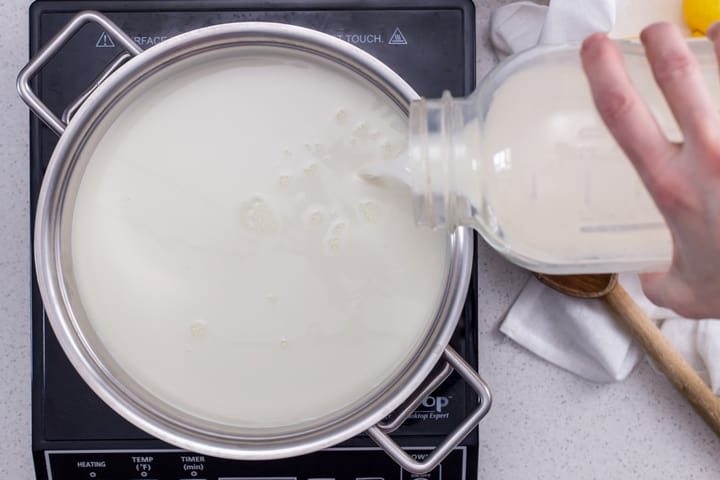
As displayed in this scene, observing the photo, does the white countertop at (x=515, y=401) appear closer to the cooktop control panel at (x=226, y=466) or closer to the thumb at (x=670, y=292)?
the cooktop control panel at (x=226, y=466)

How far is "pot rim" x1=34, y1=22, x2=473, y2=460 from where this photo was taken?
1.90 ft

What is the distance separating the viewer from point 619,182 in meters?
0.56

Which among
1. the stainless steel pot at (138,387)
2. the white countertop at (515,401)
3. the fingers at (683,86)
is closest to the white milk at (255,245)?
the stainless steel pot at (138,387)

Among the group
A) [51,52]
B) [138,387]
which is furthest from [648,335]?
[51,52]

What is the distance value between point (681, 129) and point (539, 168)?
145 millimetres

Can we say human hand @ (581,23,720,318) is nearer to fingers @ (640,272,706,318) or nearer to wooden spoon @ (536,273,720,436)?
fingers @ (640,272,706,318)

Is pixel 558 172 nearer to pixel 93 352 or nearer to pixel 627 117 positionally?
pixel 627 117

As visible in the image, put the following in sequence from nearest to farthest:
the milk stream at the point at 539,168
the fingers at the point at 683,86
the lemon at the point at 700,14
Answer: the fingers at the point at 683,86
the milk stream at the point at 539,168
the lemon at the point at 700,14

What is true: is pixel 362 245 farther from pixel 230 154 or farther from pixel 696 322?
pixel 696 322

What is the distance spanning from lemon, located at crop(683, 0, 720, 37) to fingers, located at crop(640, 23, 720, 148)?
12.1 inches

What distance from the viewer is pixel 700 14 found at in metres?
0.67

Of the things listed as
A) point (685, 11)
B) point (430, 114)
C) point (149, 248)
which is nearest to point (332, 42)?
point (430, 114)

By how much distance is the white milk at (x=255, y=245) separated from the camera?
0.62 meters

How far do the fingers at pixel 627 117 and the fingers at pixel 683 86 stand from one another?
0.01 metres
